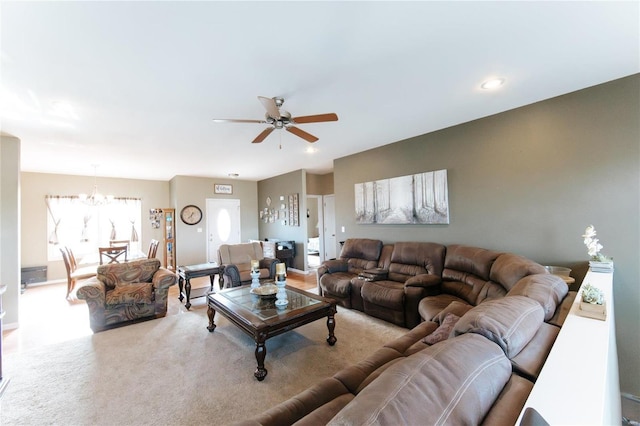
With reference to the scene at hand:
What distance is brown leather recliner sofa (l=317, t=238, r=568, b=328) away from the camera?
2703 mm

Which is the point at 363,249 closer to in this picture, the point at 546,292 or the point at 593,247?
the point at 593,247

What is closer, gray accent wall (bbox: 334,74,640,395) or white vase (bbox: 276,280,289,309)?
gray accent wall (bbox: 334,74,640,395)

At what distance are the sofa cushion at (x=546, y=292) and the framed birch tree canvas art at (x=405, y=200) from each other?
1.94m

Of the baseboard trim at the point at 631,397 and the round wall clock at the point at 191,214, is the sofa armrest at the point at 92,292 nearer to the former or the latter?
the round wall clock at the point at 191,214

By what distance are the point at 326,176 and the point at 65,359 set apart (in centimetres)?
601

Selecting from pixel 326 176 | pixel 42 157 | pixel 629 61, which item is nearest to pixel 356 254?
pixel 326 176

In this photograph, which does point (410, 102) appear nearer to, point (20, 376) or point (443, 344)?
point (443, 344)

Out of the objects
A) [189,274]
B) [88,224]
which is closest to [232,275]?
[189,274]

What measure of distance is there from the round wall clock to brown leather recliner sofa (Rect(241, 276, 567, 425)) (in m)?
6.72

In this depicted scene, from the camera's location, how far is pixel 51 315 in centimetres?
398

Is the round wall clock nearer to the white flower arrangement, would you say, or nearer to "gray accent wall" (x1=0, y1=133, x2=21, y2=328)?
"gray accent wall" (x1=0, y1=133, x2=21, y2=328)

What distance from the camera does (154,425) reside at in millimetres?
1814

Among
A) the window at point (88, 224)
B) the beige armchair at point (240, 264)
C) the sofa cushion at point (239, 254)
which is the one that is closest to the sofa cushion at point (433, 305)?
the beige armchair at point (240, 264)

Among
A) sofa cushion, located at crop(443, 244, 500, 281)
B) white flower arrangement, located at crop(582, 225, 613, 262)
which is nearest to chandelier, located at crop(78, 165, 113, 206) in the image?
sofa cushion, located at crop(443, 244, 500, 281)
